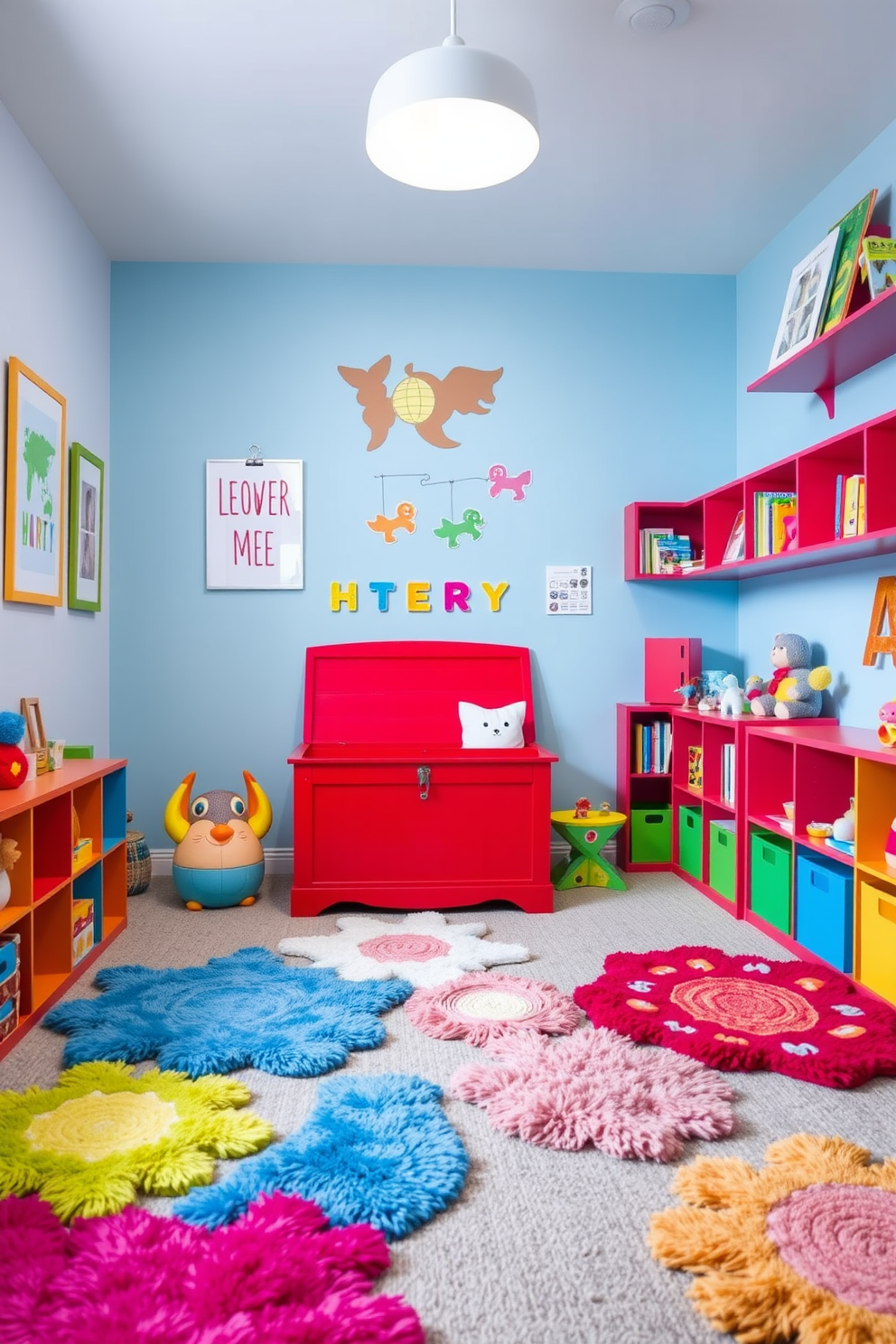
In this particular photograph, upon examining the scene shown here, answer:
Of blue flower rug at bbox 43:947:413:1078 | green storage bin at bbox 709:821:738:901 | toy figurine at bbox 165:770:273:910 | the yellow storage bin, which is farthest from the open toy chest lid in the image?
the yellow storage bin

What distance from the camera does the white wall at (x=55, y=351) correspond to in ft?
9.98

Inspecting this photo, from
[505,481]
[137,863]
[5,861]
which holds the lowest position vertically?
[137,863]

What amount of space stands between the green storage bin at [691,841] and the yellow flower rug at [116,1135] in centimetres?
231

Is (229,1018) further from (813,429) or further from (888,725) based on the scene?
(813,429)

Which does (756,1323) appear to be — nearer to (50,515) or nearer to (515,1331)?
(515,1331)

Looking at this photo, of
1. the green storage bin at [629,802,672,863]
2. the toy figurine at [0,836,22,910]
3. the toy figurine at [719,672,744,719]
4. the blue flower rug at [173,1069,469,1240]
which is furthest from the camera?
the green storage bin at [629,802,672,863]

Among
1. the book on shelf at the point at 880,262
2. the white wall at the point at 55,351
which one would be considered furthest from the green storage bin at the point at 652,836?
the white wall at the point at 55,351

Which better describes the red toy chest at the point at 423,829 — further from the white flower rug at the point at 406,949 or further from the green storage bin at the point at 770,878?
the green storage bin at the point at 770,878

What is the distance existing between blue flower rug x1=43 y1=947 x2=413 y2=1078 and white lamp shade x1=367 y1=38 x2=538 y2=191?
2130mm

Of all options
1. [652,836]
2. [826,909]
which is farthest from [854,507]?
[652,836]

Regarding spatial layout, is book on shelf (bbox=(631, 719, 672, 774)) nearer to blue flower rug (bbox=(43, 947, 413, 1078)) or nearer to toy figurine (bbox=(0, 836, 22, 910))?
blue flower rug (bbox=(43, 947, 413, 1078))

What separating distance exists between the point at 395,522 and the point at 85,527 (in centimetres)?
130

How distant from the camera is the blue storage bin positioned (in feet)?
8.71

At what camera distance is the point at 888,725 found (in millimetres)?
2648
